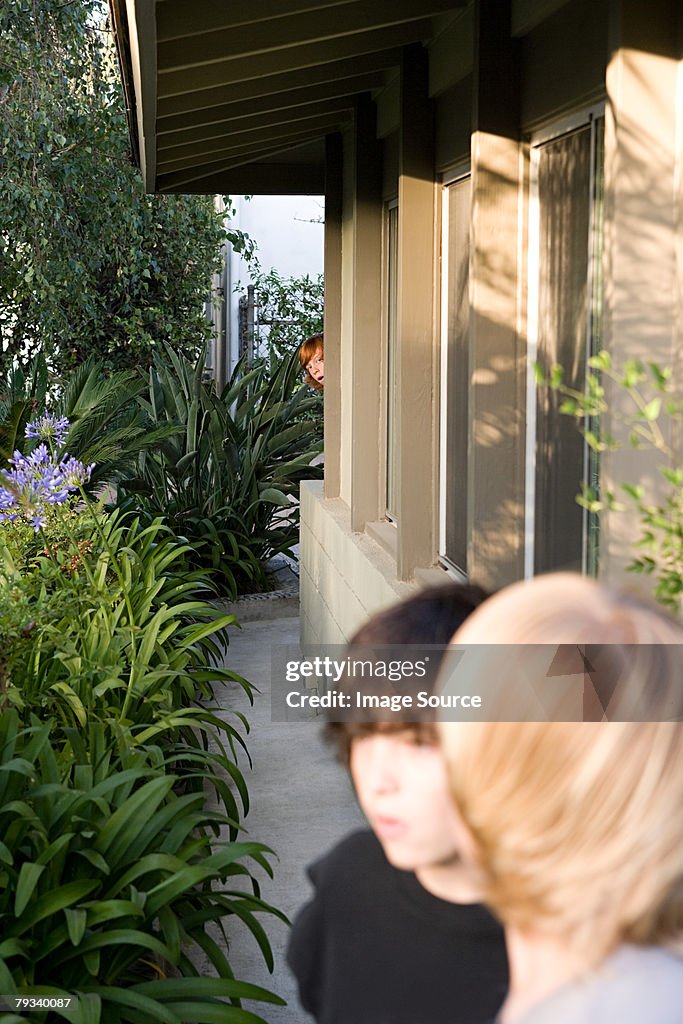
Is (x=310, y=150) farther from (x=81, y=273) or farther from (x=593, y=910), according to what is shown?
(x=593, y=910)

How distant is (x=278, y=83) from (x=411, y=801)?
438 cm

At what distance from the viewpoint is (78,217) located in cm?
1213

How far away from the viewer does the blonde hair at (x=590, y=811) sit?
2.68 feet

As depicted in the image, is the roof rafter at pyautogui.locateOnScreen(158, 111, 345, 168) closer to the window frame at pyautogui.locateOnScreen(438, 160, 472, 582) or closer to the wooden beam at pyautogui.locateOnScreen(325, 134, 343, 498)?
the wooden beam at pyautogui.locateOnScreen(325, 134, 343, 498)

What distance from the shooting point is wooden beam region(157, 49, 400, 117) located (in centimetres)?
494

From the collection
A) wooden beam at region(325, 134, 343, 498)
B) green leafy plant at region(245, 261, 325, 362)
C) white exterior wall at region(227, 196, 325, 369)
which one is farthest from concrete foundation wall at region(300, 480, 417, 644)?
white exterior wall at region(227, 196, 325, 369)

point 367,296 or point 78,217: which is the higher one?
point 78,217

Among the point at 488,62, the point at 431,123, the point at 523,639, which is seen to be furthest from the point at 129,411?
the point at 523,639

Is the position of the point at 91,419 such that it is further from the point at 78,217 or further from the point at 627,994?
the point at 627,994

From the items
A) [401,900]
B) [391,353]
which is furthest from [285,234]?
[401,900]

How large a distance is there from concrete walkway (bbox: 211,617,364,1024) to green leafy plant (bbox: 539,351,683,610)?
1.29m

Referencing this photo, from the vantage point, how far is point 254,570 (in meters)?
9.46

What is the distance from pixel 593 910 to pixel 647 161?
213cm

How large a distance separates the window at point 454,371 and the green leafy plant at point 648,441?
1.16m
